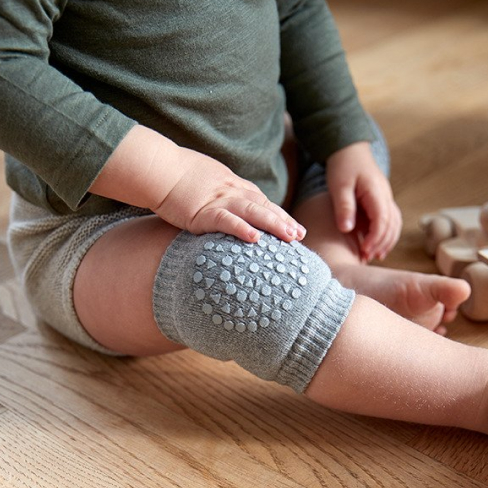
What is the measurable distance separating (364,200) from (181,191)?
285 mm

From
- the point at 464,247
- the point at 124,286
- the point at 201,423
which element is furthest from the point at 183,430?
the point at 464,247

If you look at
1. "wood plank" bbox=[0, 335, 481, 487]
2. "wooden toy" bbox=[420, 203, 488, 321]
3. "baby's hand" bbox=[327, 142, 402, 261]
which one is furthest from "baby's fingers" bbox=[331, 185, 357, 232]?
"wood plank" bbox=[0, 335, 481, 487]

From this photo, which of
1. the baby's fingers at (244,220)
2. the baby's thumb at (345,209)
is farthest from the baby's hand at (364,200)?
the baby's fingers at (244,220)

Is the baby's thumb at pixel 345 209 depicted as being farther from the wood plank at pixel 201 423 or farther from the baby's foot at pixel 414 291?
the wood plank at pixel 201 423

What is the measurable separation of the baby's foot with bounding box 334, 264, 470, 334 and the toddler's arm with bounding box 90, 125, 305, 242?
0.14m

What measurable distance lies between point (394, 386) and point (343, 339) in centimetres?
6

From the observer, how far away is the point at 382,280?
2.53 ft

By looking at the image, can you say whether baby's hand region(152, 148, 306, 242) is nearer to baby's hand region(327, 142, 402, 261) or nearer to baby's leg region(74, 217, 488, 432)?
baby's leg region(74, 217, 488, 432)

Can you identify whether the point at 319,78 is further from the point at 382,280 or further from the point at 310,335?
the point at 310,335

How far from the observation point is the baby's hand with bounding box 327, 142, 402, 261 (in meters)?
0.86

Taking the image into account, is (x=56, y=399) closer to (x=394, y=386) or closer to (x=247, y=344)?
(x=247, y=344)

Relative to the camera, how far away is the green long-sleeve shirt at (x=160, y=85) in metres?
0.64

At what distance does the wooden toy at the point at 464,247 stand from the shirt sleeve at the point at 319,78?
5.2 inches

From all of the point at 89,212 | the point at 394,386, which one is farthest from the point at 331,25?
the point at 394,386
